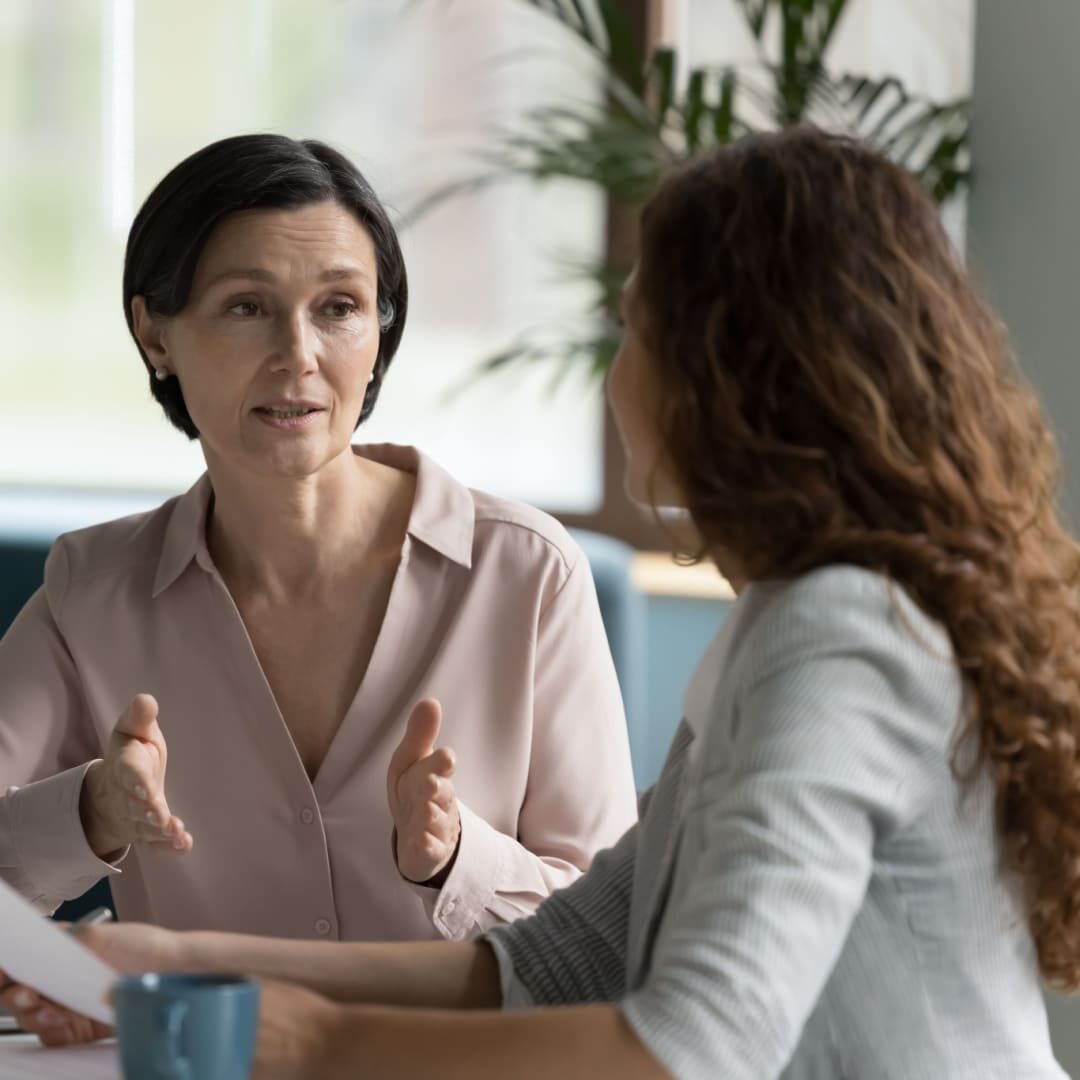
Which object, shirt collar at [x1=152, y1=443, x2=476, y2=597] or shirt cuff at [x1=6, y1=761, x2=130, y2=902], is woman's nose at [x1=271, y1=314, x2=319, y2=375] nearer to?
shirt collar at [x1=152, y1=443, x2=476, y2=597]

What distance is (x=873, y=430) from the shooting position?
42.3 inches

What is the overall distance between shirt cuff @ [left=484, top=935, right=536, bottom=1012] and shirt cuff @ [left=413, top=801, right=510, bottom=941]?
0.70 feet

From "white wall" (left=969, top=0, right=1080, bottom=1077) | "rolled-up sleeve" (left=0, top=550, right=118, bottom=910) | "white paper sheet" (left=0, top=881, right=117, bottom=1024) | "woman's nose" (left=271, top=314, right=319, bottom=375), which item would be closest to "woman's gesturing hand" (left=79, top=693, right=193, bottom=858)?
"rolled-up sleeve" (left=0, top=550, right=118, bottom=910)

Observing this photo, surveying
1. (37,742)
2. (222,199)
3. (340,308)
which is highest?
(222,199)

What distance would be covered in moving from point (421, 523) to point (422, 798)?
48 centimetres

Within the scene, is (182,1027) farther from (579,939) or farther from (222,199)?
(222,199)

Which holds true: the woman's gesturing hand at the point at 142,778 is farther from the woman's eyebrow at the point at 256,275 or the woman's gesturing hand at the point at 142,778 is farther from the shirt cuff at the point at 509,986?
the woman's eyebrow at the point at 256,275

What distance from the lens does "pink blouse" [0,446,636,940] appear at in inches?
70.7

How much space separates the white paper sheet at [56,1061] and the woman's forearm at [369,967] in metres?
0.09

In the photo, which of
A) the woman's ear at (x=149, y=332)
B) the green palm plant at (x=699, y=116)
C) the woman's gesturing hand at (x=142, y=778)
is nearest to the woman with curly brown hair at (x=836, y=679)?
the woman's gesturing hand at (x=142, y=778)

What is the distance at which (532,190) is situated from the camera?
3.93 meters

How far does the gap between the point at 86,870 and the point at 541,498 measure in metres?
2.40

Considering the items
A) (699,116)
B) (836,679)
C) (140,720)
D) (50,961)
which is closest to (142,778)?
(140,720)

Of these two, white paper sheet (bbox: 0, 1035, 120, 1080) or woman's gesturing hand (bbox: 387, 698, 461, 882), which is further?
woman's gesturing hand (bbox: 387, 698, 461, 882)
